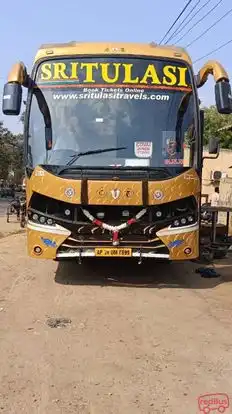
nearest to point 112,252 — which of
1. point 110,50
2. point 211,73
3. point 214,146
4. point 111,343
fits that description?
point 214,146

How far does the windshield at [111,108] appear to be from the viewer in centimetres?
835

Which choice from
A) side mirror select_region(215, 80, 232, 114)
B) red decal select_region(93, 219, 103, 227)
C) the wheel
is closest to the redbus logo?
red decal select_region(93, 219, 103, 227)

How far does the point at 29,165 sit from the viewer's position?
27.5 ft

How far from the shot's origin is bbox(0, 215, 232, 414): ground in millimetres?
4230

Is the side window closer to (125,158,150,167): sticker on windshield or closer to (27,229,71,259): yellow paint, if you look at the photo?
(27,229,71,259): yellow paint

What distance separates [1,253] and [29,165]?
14.7ft

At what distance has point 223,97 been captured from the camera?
823 centimetres

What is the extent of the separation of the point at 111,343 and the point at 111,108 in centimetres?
406

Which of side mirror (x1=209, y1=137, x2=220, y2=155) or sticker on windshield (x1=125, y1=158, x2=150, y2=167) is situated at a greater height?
side mirror (x1=209, y1=137, x2=220, y2=155)

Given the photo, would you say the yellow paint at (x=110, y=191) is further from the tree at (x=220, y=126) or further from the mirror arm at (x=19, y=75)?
the tree at (x=220, y=126)

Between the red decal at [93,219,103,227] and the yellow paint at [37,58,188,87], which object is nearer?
the red decal at [93,219,103,227]

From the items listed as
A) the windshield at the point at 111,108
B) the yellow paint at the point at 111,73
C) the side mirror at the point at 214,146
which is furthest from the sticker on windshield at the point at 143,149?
the side mirror at the point at 214,146

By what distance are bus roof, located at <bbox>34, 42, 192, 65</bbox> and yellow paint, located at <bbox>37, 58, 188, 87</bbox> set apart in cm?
16

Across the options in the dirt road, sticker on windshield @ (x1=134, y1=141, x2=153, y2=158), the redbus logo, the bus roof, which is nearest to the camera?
the redbus logo
